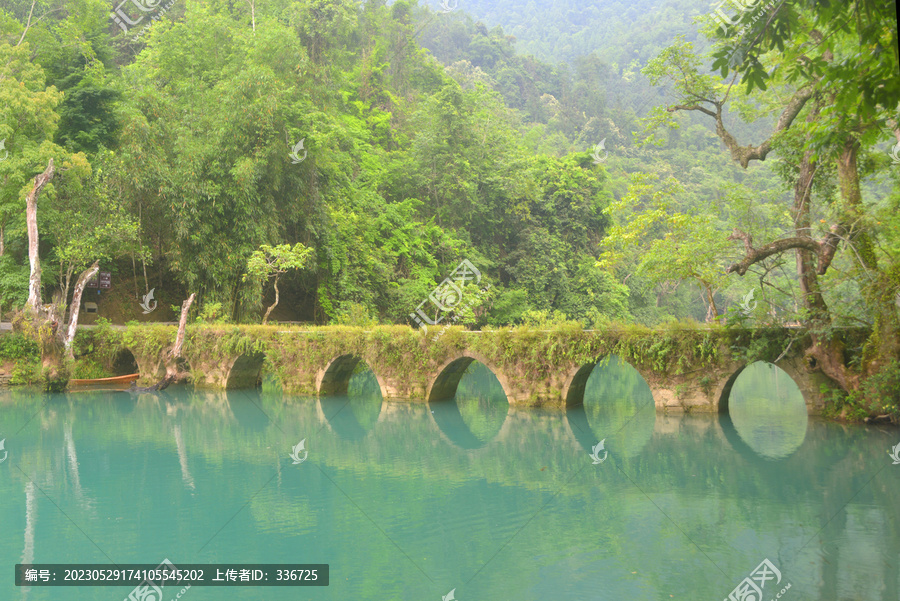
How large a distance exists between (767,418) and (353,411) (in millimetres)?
9648

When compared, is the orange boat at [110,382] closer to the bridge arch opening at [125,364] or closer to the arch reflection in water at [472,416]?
the bridge arch opening at [125,364]

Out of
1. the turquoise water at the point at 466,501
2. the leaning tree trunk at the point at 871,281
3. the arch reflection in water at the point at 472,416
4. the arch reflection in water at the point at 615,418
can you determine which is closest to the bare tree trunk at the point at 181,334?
the turquoise water at the point at 466,501

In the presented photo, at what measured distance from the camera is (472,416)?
51.0 feet

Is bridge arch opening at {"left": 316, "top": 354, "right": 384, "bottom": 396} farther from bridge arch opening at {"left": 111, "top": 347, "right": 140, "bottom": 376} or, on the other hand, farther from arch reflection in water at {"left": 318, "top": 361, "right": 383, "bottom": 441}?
bridge arch opening at {"left": 111, "top": 347, "right": 140, "bottom": 376}

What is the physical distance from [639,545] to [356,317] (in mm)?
17026

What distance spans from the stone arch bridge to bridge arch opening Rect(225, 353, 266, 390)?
35mm

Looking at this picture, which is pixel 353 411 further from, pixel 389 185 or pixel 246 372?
pixel 389 185

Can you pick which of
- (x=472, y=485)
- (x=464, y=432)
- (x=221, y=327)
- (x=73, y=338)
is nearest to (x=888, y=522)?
(x=472, y=485)

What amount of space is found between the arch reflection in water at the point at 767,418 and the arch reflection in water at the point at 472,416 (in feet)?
15.5

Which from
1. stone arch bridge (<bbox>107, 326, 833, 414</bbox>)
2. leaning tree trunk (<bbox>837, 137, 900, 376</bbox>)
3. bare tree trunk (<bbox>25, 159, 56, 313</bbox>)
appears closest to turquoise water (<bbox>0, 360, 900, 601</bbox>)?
stone arch bridge (<bbox>107, 326, 833, 414</bbox>)

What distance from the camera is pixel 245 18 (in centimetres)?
3070

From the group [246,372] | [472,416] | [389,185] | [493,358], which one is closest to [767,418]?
[493,358]

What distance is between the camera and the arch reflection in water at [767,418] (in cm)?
1200

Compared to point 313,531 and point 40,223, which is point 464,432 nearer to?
point 313,531
